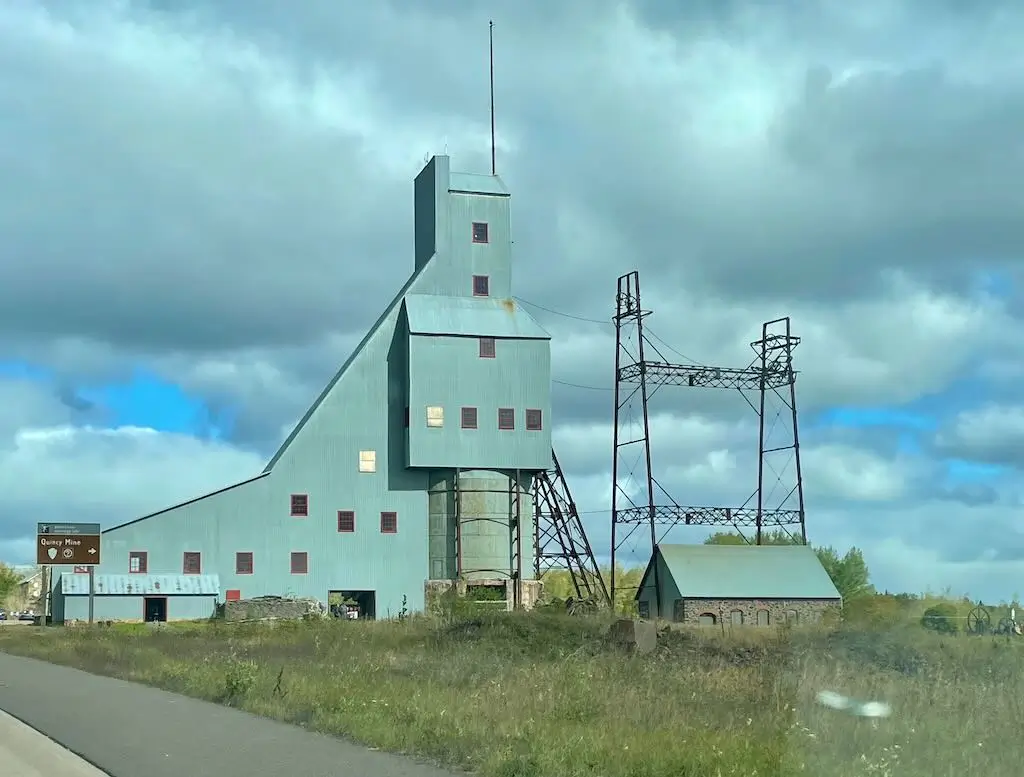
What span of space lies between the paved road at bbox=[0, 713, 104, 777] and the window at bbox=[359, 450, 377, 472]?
142 ft

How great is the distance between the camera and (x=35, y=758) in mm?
16156

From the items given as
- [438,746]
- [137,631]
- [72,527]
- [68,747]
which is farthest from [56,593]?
[438,746]

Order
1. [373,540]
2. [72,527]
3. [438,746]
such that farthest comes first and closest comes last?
[373,540] → [72,527] → [438,746]

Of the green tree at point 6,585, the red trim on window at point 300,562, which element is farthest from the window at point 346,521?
the green tree at point 6,585

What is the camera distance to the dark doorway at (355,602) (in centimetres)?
6197

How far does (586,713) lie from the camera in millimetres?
16828

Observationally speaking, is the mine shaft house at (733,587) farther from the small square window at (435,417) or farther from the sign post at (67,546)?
the sign post at (67,546)

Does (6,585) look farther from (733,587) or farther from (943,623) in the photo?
(943,623)

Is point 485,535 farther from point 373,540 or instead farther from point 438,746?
point 438,746

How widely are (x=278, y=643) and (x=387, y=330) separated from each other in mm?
27232

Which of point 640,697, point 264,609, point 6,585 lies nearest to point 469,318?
point 264,609

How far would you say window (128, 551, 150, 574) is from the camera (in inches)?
2333

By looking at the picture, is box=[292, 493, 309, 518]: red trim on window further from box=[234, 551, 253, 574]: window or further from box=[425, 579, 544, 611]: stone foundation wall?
box=[425, 579, 544, 611]: stone foundation wall

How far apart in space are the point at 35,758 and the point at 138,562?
148 ft
